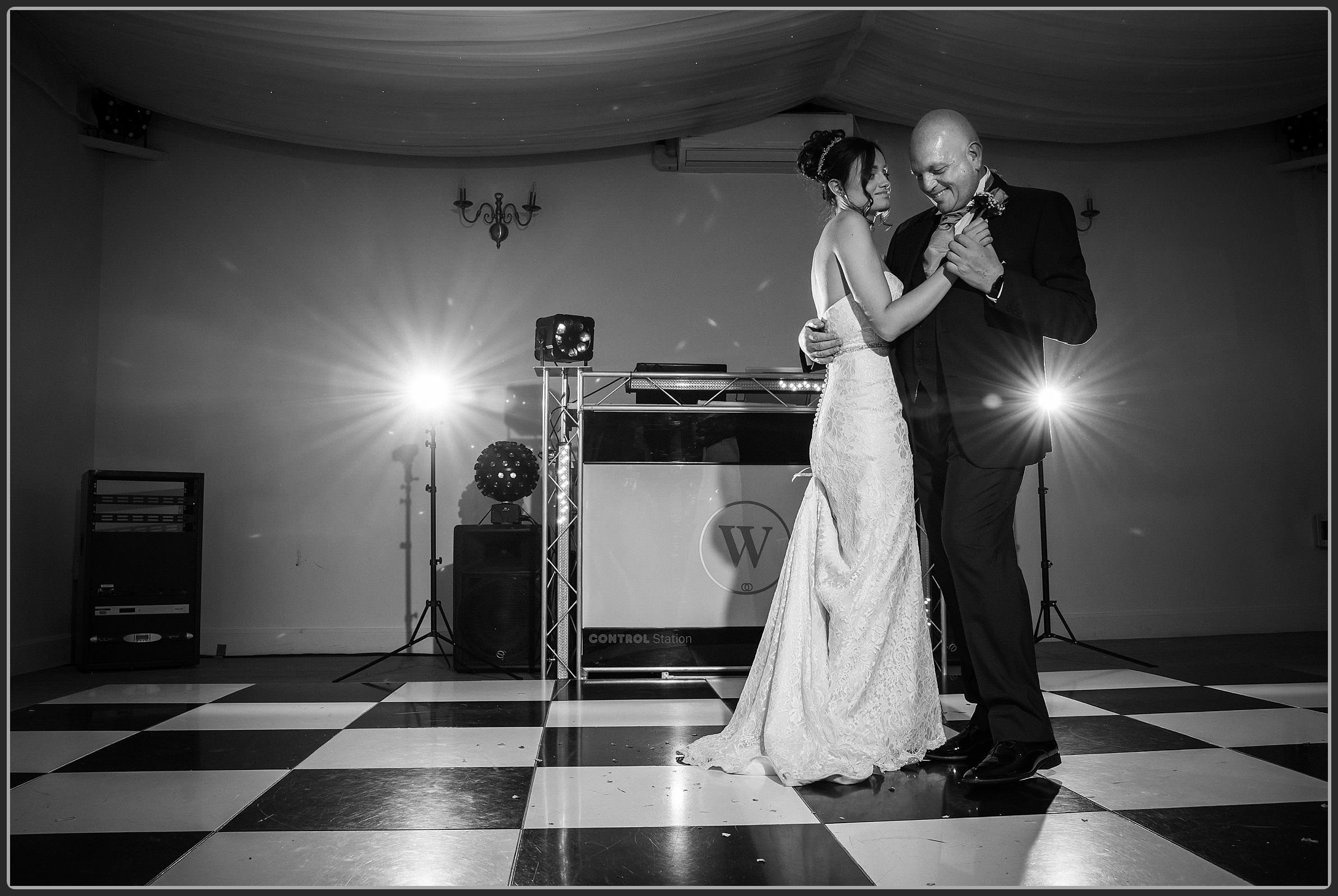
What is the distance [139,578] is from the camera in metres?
4.51

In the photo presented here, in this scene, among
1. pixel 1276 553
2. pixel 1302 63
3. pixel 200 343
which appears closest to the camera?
pixel 1302 63

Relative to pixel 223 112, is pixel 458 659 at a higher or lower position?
lower

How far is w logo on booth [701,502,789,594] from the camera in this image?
4.17 metres

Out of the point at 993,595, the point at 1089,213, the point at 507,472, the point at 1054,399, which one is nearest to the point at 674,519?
the point at 507,472

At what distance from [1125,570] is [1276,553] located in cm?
98

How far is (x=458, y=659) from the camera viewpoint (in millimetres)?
4273

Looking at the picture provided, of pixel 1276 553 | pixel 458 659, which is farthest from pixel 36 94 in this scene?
pixel 1276 553

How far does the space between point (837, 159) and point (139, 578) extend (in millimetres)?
4017

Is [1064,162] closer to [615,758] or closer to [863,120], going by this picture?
[863,120]

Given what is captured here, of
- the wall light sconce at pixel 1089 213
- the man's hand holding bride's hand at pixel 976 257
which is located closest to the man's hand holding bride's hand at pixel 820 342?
the man's hand holding bride's hand at pixel 976 257

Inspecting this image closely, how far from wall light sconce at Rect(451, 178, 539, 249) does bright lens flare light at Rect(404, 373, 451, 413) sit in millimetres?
888

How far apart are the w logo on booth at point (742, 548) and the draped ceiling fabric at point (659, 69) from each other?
213 centimetres

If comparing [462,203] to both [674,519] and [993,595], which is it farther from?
[993,595]

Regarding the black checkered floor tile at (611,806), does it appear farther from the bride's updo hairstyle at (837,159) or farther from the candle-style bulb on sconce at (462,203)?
the candle-style bulb on sconce at (462,203)
